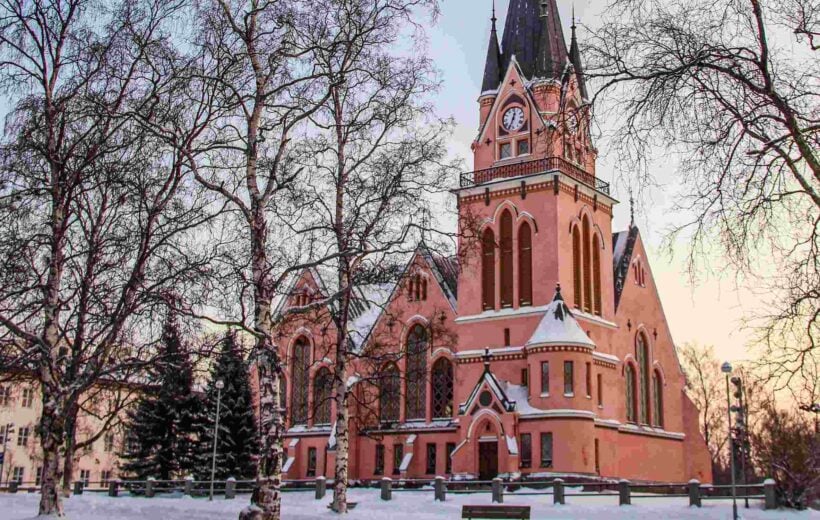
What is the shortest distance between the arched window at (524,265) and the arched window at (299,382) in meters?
13.6

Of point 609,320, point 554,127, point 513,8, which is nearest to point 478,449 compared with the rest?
point 609,320

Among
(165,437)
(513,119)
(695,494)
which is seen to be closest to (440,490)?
(695,494)

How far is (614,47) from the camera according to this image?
1156 centimetres

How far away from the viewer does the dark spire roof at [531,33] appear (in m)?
49.1

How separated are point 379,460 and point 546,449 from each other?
434 inches

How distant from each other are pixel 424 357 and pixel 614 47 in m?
38.4

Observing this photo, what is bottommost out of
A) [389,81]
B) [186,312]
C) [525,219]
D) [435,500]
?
[435,500]

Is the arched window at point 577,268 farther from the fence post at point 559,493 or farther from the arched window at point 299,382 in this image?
the arched window at point 299,382

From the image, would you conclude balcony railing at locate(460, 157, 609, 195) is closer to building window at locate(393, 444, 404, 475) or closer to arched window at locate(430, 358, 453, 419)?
arched window at locate(430, 358, 453, 419)

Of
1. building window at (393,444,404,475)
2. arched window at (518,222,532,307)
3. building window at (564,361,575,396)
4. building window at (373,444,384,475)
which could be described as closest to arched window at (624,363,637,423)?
building window at (564,361,575,396)

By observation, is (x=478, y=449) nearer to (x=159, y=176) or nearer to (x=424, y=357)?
(x=424, y=357)

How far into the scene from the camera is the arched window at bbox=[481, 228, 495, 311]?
47375mm

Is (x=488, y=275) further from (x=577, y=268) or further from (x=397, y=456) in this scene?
(x=397, y=456)

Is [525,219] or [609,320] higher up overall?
[525,219]
